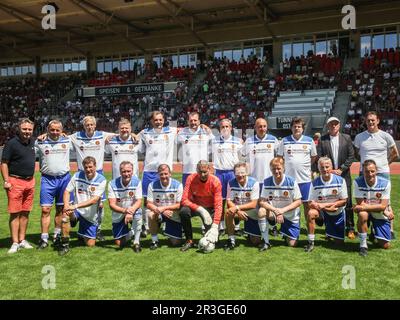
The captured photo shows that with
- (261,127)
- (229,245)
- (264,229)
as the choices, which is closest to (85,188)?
(229,245)

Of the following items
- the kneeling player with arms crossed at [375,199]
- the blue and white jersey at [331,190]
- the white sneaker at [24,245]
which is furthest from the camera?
the white sneaker at [24,245]

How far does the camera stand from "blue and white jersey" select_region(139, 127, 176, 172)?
287 inches

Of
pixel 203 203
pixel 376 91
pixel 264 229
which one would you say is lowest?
pixel 264 229

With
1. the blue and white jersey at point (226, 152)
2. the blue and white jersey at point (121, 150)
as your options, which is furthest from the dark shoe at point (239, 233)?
the blue and white jersey at point (121, 150)

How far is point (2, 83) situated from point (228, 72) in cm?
2164

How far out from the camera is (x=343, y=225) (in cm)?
640

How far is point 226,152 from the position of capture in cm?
733

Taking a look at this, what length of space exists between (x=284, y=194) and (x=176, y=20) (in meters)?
22.3

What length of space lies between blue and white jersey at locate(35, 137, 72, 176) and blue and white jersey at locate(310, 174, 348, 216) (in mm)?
3792

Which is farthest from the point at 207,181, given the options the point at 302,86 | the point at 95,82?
the point at 95,82

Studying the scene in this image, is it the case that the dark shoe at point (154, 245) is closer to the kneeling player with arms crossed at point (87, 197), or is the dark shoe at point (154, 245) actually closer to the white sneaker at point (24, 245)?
the kneeling player with arms crossed at point (87, 197)

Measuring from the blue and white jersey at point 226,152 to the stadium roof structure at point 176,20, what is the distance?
61.4 ft

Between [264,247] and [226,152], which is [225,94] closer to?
[226,152]

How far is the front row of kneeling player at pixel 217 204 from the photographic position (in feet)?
20.1
